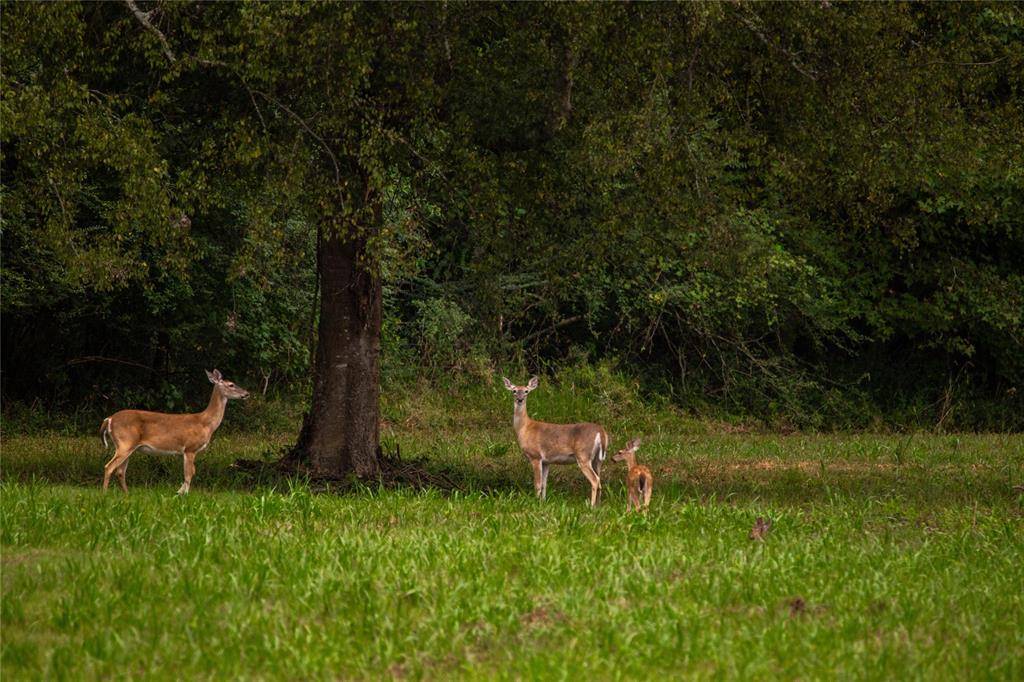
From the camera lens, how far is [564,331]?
28609mm

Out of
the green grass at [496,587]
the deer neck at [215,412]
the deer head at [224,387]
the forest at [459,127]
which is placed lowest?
the green grass at [496,587]

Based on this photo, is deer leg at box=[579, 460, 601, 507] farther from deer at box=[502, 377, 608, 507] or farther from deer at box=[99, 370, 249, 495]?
deer at box=[99, 370, 249, 495]

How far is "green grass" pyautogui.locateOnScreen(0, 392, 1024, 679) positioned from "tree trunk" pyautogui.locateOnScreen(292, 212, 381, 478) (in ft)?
5.52

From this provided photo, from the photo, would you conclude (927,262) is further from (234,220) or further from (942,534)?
(942,534)

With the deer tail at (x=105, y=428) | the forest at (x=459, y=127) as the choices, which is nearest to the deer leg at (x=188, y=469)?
the deer tail at (x=105, y=428)

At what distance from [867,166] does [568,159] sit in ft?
10.7

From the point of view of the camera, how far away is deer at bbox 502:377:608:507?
14102mm

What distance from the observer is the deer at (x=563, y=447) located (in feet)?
46.3

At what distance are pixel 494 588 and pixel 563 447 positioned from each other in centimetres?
640

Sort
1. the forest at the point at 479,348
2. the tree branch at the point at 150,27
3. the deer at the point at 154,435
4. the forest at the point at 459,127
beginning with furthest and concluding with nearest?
the deer at the point at 154,435
the forest at the point at 459,127
the tree branch at the point at 150,27
the forest at the point at 479,348

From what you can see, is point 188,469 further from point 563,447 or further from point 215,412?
point 563,447

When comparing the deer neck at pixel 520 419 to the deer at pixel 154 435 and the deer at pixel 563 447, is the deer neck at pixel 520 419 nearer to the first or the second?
Result: the deer at pixel 563 447

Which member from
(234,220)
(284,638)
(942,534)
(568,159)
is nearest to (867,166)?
(568,159)

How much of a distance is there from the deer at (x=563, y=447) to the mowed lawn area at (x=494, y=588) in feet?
2.89
